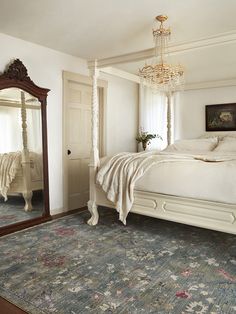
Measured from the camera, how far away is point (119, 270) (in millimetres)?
2369

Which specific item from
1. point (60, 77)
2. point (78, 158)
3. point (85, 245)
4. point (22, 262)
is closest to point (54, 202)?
point (78, 158)

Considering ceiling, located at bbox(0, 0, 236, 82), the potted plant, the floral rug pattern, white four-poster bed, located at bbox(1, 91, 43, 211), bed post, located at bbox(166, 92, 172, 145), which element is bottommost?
the floral rug pattern

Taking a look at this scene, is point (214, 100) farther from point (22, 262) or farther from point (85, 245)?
point (22, 262)

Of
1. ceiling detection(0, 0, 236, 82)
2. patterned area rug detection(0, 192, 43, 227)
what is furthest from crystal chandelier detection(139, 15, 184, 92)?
patterned area rug detection(0, 192, 43, 227)

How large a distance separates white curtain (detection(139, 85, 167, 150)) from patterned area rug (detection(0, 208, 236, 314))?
269 centimetres

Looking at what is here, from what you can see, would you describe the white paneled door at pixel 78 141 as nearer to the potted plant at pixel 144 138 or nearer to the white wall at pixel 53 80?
the white wall at pixel 53 80

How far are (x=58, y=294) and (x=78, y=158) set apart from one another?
276cm

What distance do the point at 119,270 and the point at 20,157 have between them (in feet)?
6.69

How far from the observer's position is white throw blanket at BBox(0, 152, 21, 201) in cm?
336

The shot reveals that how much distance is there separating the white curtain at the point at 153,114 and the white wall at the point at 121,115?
5.9 inches

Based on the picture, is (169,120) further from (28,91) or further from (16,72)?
(16,72)

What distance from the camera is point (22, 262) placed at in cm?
251

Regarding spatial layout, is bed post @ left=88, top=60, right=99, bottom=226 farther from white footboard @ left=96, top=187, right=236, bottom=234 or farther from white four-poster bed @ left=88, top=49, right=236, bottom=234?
white footboard @ left=96, top=187, right=236, bottom=234

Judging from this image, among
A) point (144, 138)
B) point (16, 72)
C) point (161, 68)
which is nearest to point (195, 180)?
point (161, 68)
